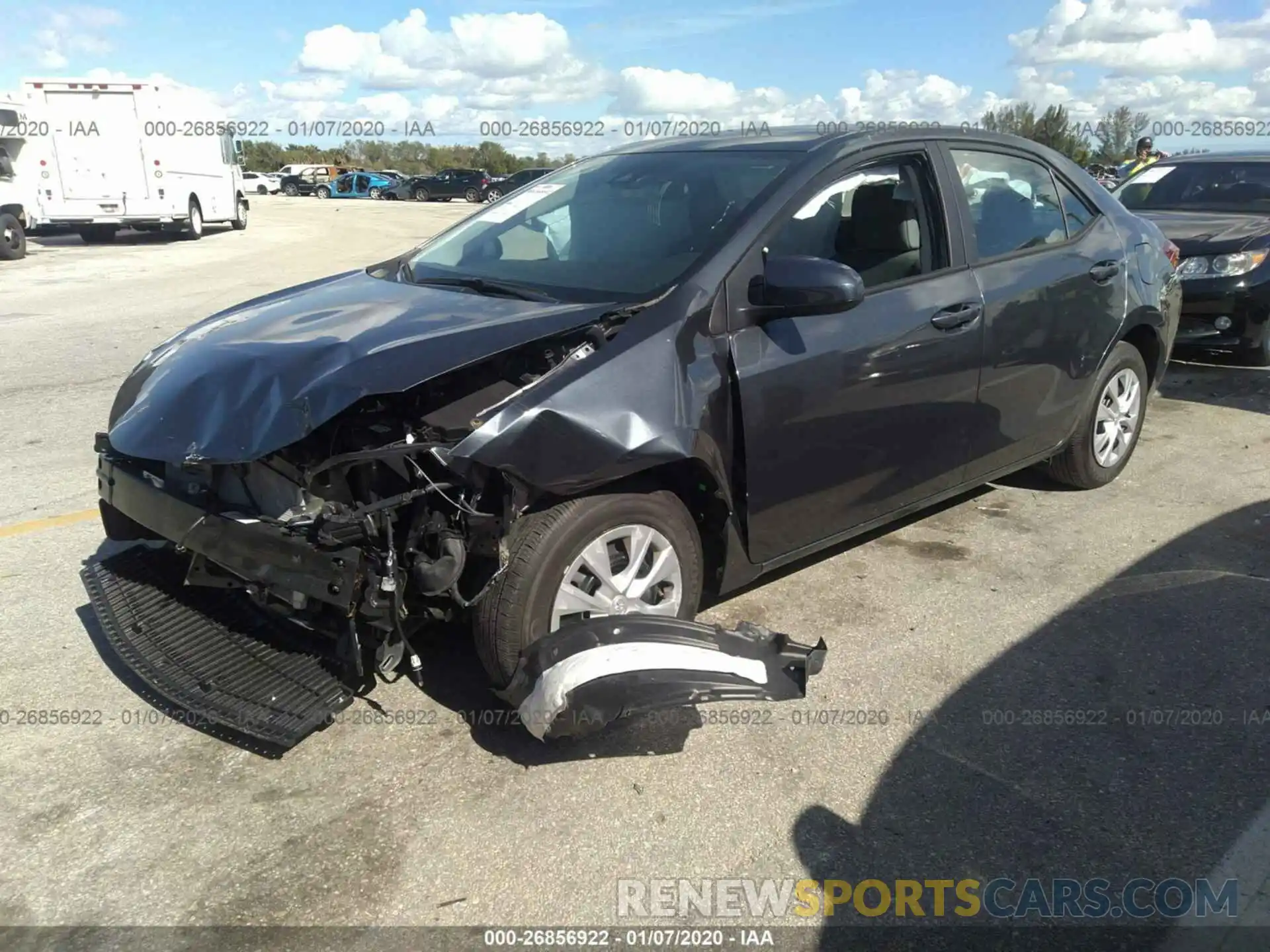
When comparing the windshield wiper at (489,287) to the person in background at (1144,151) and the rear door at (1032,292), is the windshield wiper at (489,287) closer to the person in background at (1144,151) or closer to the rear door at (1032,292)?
the rear door at (1032,292)

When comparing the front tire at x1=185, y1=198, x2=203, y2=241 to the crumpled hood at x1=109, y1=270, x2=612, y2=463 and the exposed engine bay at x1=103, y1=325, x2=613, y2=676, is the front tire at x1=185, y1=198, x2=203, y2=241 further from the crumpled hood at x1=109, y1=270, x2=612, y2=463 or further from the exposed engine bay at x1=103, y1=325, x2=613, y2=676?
the exposed engine bay at x1=103, y1=325, x2=613, y2=676

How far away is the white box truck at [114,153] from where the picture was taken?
1833 centimetres

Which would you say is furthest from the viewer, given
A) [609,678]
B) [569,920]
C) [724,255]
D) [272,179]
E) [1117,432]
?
[272,179]

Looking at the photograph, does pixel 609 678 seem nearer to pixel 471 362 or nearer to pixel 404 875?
pixel 404 875

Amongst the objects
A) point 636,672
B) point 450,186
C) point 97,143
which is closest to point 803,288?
point 636,672

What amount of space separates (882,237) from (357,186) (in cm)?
5068

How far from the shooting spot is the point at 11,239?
17.0m

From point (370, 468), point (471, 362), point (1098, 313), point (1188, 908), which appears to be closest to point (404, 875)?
point (370, 468)

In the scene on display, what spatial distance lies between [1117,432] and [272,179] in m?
59.4

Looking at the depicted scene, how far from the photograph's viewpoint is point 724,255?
3395 millimetres

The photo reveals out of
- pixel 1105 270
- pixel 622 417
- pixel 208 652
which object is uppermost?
pixel 1105 270

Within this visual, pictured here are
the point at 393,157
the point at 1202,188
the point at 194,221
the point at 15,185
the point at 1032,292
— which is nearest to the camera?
the point at 1032,292

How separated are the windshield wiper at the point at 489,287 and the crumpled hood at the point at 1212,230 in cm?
592

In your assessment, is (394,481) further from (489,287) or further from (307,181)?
(307,181)
